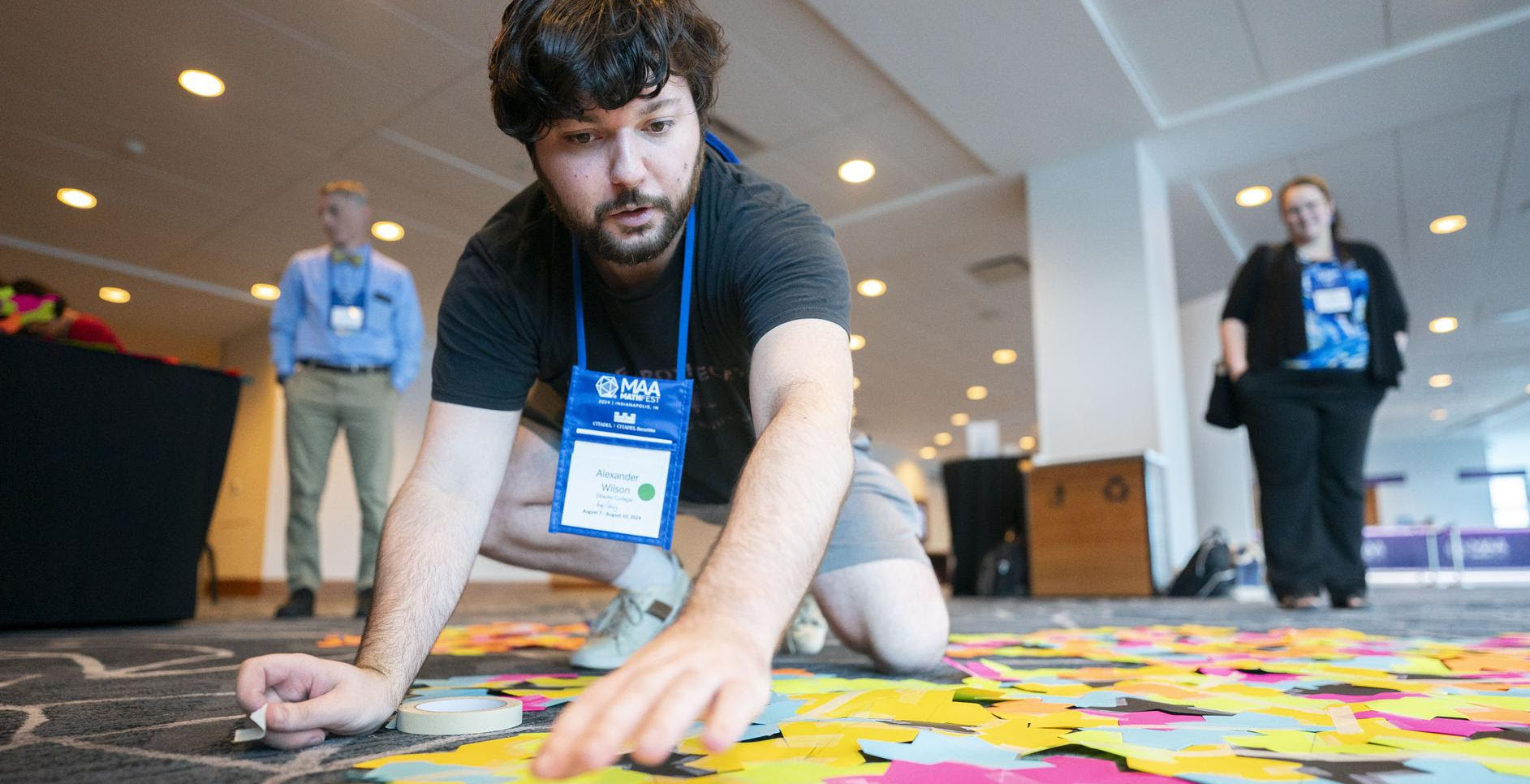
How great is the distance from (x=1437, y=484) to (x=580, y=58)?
20.0m

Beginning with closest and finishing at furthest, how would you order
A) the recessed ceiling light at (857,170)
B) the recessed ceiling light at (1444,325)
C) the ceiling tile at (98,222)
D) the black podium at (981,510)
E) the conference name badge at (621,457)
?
1. the conference name badge at (621,457)
2. the recessed ceiling light at (857,170)
3. the ceiling tile at (98,222)
4. the black podium at (981,510)
5. the recessed ceiling light at (1444,325)

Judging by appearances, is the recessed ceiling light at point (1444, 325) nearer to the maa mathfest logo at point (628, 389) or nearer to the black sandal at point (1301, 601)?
the black sandal at point (1301, 601)

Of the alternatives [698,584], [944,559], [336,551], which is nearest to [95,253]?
[336,551]

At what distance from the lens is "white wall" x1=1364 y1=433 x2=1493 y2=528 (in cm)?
1617

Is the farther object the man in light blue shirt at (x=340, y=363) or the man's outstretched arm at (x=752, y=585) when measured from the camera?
the man in light blue shirt at (x=340, y=363)

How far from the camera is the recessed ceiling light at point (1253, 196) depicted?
16.7ft

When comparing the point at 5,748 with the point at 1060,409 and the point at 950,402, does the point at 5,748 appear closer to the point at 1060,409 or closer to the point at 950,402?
the point at 1060,409

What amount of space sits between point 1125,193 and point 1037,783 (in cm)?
444

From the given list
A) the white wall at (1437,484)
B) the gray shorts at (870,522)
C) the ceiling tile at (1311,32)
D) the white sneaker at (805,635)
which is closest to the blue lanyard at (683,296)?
the gray shorts at (870,522)

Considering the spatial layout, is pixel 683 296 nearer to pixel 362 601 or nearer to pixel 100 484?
pixel 100 484

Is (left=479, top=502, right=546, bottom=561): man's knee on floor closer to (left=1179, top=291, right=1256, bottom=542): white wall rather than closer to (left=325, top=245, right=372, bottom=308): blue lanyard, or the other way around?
(left=325, top=245, right=372, bottom=308): blue lanyard

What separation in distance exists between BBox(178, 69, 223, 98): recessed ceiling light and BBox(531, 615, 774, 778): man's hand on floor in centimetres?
424

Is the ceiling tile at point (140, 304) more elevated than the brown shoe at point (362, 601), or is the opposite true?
the ceiling tile at point (140, 304)

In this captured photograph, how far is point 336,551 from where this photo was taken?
22.8 feet
